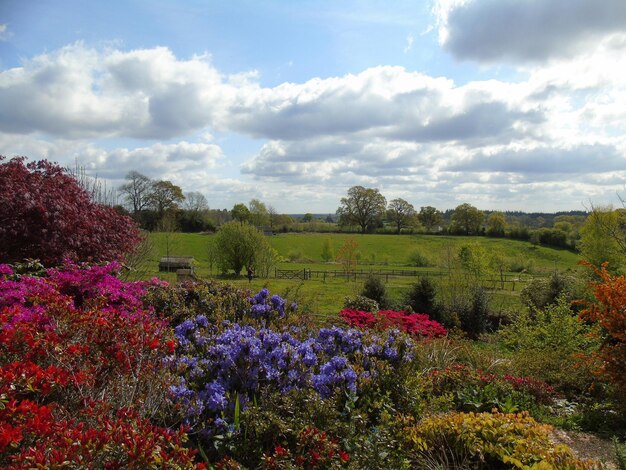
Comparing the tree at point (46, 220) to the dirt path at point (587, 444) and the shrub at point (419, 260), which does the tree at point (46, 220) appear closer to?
the dirt path at point (587, 444)

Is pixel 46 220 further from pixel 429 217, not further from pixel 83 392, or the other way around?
pixel 429 217

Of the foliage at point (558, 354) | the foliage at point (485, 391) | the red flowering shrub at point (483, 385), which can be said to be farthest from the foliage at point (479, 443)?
the foliage at point (558, 354)

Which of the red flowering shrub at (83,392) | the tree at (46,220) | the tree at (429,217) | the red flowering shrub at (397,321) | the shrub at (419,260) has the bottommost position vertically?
the shrub at (419,260)

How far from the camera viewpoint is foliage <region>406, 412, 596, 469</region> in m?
3.79

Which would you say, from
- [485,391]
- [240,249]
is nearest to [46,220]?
[485,391]

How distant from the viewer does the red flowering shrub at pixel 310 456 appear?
2945mm

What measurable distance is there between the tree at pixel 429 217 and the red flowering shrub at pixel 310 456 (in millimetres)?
78793

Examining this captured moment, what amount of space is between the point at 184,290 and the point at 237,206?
63074 mm

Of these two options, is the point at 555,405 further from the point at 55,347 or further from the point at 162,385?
the point at 55,347

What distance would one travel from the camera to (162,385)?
3.30 m

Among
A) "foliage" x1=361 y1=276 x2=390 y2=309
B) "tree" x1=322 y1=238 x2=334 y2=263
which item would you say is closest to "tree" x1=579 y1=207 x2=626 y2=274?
"foliage" x1=361 y1=276 x2=390 y2=309

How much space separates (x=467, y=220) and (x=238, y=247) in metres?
50.5

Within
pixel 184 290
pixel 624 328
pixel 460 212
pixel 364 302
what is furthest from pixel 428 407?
pixel 460 212

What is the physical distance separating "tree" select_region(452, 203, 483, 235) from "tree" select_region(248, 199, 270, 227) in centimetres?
3102
